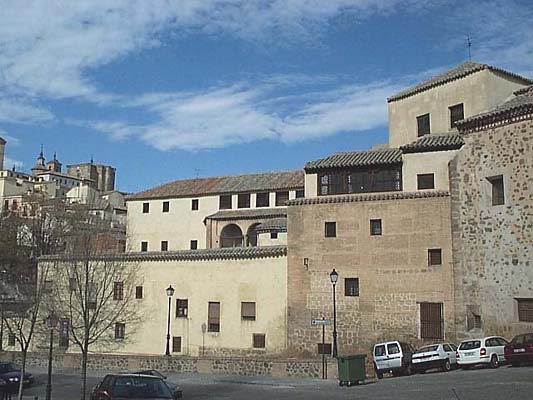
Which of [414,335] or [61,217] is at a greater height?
[61,217]

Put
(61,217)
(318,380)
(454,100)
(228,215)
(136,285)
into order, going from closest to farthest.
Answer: (318,380), (454,100), (136,285), (228,215), (61,217)

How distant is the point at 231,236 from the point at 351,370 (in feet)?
84.7

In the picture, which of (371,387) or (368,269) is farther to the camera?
(368,269)

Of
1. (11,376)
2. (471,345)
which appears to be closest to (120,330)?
(11,376)

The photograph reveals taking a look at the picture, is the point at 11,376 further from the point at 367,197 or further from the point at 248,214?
the point at 248,214

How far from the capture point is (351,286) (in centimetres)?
3098

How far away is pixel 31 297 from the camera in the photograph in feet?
111

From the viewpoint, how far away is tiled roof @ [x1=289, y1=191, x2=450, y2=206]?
98.2 feet

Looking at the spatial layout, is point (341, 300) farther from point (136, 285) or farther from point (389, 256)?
point (136, 285)


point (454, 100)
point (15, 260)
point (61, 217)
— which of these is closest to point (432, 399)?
point (454, 100)

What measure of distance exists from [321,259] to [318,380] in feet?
25.0

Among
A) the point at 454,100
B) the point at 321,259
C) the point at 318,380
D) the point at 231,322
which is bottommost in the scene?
the point at 318,380

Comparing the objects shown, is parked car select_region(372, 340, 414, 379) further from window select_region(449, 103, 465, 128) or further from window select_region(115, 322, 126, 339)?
window select_region(115, 322, 126, 339)

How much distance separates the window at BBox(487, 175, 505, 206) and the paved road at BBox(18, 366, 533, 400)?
8.23m
